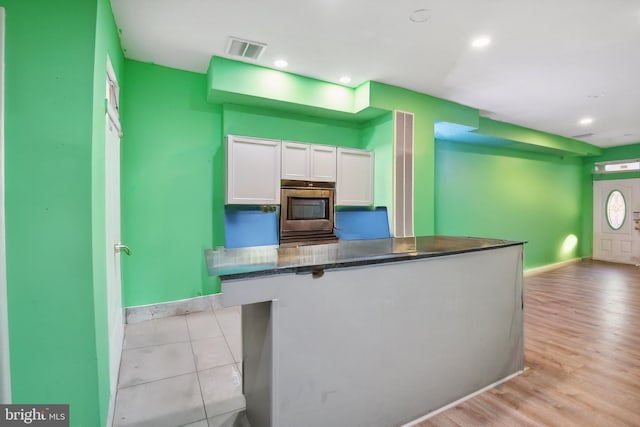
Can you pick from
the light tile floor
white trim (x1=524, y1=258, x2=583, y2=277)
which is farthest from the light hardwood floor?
white trim (x1=524, y1=258, x2=583, y2=277)

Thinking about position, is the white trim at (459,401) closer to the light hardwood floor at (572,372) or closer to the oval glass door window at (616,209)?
the light hardwood floor at (572,372)

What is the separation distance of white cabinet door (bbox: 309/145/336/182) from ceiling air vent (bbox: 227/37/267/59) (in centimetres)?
120

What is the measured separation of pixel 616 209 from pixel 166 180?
1004cm

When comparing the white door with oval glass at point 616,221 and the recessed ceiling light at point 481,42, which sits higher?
the recessed ceiling light at point 481,42

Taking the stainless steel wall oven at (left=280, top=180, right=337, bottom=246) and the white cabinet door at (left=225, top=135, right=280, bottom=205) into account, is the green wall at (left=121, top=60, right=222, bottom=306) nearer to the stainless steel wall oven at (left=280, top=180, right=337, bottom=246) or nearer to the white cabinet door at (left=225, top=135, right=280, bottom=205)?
the white cabinet door at (left=225, top=135, right=280, bottom=205)

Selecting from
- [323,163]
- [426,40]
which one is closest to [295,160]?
[323,163]

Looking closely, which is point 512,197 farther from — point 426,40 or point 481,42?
point 426,40

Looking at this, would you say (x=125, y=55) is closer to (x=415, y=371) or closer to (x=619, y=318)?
(x=415, y=371)

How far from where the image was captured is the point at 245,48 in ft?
10.1

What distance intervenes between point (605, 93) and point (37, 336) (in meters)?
6.17

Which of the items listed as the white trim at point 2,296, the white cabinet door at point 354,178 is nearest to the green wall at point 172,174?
the white cabinet door at point 354,178

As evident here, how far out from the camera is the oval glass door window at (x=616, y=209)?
7.49 metres

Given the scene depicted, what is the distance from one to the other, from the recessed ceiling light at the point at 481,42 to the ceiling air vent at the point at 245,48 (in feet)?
6.56

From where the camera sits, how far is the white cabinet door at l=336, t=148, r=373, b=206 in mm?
4051
